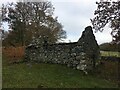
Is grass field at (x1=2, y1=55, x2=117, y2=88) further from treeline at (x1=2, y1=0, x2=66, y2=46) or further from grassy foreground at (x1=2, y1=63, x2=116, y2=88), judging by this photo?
treeline at (x1=2, y1=0, x2=66, y2=46)

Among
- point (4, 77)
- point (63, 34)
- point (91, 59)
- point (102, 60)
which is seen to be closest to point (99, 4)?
point (91, 59)

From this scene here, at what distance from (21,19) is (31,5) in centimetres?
344

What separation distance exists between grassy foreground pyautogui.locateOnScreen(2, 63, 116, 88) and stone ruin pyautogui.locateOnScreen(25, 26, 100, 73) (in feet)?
3.80

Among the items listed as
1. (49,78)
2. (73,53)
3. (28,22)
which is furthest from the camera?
(28,22)

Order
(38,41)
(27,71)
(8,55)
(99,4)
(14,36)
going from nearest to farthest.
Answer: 1. (27,71)
2. (99,4)
3. (38,41)
4. (8,55)
5. (14,36)

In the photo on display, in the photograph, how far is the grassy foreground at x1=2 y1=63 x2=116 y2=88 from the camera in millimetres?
22203

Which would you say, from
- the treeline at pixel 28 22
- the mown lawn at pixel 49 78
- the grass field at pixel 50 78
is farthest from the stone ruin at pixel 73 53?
the treeline at pixel 28 22

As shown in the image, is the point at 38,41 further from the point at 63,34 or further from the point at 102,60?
the point at 63,34

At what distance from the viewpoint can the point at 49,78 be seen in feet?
81.1

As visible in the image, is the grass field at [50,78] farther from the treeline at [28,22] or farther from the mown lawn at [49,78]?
the treeline at [28,22]

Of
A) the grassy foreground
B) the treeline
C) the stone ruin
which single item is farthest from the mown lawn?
the treeline

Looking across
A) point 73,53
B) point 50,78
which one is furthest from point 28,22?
point 50,78

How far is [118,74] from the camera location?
3016 centimetres

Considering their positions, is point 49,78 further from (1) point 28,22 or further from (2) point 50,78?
(1) point 28,22
